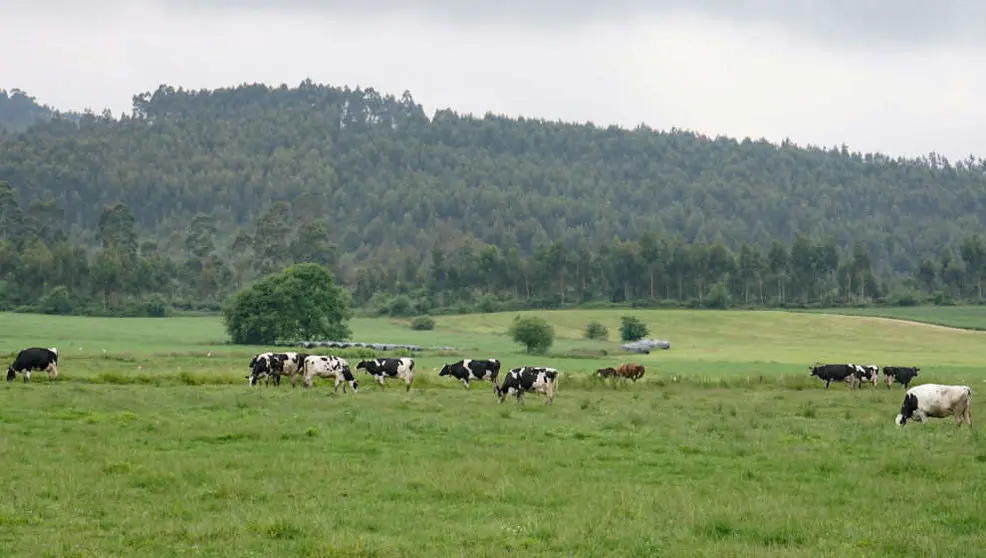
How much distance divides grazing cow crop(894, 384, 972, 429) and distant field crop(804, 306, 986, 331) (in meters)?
95.1

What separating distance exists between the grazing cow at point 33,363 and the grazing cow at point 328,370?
10.0 metres

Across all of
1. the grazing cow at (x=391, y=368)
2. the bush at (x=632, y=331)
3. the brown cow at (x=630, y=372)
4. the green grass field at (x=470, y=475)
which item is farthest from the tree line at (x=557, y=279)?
the green grass field at (x=470, y=475)

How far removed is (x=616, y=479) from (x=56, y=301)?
421 feet

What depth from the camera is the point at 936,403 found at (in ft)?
87.9

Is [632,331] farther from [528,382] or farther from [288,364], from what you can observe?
[528,382]

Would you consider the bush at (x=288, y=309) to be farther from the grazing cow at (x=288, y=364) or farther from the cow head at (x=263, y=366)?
the cow head at (x=263, y=366)

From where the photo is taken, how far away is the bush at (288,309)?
89438 mm

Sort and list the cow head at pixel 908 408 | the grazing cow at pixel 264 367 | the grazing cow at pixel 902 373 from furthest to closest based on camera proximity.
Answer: the grazing cow at pixel 902 373, the grazing cow at pixel 264 367, the cow head at pixel 908 408

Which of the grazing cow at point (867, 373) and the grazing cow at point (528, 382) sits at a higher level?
the grazing cow at point (528, 382)

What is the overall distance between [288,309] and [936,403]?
2770 inches

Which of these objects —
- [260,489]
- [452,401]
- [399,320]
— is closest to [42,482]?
[260,489]

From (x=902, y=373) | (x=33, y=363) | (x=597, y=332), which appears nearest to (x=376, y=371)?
(x=33, y=363)

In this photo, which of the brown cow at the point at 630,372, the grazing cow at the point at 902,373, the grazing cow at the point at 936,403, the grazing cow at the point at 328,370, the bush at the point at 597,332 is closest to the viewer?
the grazing cow at the point at 936,403

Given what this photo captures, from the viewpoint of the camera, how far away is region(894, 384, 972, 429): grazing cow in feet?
87.9
